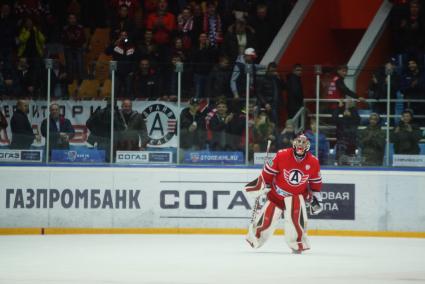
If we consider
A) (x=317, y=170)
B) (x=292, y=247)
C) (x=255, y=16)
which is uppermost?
(x=255, y=16)

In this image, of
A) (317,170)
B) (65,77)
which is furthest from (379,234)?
(65,77)

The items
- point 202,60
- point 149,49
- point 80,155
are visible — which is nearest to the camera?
point 80,155

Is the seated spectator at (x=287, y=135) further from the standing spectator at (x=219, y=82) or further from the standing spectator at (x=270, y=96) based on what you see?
the standing spectator at (x=219, y=82)

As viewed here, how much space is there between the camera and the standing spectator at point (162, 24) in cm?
1845

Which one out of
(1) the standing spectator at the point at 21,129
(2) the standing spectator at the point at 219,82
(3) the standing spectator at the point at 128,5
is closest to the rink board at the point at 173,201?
(1) the standing spectator at the point at 21,129

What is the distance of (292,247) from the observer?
14.0 metres

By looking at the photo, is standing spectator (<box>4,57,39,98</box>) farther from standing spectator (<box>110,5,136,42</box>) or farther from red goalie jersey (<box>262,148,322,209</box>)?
red goalie jersey (<box>262,148,322,209</box>)

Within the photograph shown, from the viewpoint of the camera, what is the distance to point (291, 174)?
1412 cm

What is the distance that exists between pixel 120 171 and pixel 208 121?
4.99ft

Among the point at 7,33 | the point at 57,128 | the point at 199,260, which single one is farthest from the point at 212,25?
the point at 199,260

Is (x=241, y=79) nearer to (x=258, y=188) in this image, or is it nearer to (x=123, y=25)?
(x=258, y=188)

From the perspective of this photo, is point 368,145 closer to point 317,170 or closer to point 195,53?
point 317,170

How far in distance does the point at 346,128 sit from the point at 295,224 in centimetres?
233

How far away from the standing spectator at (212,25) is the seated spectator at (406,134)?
4.02m
